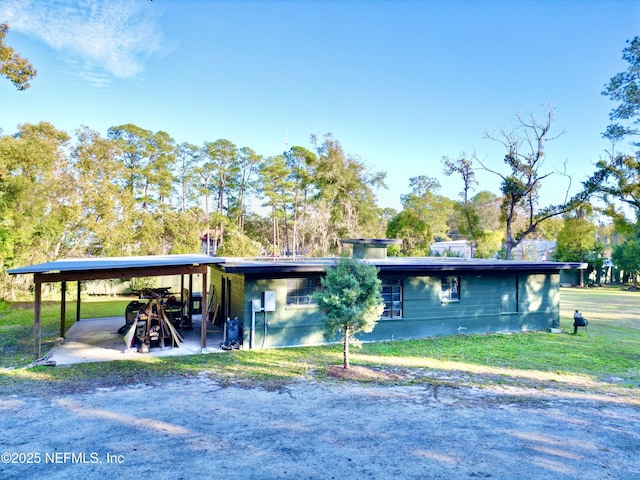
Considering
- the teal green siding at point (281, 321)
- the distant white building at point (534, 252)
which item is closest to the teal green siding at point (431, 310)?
the teal green siding at point (281, 321)

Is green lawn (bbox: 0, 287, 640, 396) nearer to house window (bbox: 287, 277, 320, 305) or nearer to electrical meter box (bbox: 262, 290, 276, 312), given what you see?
electrical meter box (bbox: 262, 290, 276, 312)

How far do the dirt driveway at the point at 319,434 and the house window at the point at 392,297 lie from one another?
14.0 feet

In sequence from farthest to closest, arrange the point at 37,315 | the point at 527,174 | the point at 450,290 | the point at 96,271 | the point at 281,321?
the point at 527,174, the point at 450,290, the point at 281,321, the point at 96,271, the point at 37,315

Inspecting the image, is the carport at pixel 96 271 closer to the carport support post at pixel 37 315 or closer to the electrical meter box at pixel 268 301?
the carport support post at pixel 37 315

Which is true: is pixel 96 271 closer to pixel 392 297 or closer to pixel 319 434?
pixel 319 434

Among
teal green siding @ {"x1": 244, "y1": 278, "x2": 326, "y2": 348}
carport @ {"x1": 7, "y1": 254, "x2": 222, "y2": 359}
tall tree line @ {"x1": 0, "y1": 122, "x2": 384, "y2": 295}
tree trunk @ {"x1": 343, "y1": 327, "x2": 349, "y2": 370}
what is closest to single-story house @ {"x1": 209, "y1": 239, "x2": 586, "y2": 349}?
teal green siding @ {"x1": 244, "y1": 278, "x2": 326, "y2": 348}

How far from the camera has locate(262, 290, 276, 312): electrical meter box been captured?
9.33 metres

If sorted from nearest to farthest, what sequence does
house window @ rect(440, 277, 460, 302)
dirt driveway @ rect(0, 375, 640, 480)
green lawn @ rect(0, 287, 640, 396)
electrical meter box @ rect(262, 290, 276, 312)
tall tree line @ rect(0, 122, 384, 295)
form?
1. dirt driveway @ rect(0, 375, 640, 480)
2. green lawn @ rect(0, 287, 640, 396)
3. electrical meter box @ rect(262, 290, 276, 312)
4. house window @ rect(440, 277, 460, 302)
5. tall tree line @ rect(0, 122, 384, 295)

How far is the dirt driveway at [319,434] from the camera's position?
3885 mm

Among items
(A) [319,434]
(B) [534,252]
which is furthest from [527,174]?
(A) [319,434]

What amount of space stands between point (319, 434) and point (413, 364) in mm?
3998

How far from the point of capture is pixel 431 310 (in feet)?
36.8

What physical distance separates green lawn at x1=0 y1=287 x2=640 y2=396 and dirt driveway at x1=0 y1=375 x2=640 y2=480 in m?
0.72

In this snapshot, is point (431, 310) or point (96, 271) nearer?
point (96, 271)
